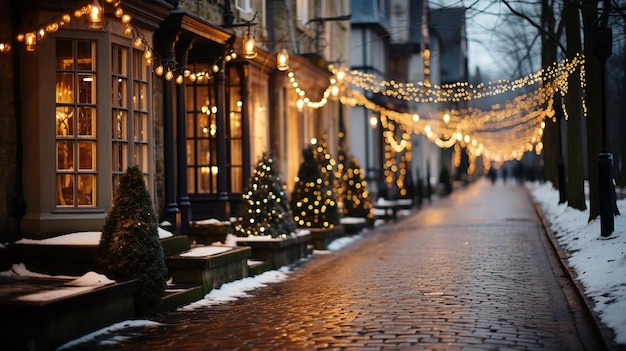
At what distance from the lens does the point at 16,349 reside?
984 centimetres

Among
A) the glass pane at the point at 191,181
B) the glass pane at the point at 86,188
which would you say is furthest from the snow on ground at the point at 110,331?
the glass pane at the point at 191,181

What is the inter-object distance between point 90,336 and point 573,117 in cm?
1622

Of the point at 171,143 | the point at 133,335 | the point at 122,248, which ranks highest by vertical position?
the point at 171,143

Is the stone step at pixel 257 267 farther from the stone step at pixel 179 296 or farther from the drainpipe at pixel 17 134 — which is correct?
the drainpipe at pixel 17 134

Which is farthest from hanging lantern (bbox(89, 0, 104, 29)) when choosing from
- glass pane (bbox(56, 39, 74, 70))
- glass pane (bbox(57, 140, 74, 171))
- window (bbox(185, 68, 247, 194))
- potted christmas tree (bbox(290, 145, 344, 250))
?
potted christmas tree (bbox(290, 145, 344, 250))

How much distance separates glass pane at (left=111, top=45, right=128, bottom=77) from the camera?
1468 centimetres

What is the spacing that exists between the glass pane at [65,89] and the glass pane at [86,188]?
1.10 meters

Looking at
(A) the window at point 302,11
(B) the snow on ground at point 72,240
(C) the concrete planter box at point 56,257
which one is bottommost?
(C) the concrete planter box at point 56,257

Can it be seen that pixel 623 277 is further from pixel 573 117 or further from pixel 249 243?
pixel 573 117

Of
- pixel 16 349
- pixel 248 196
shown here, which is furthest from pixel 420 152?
pixel 16 349

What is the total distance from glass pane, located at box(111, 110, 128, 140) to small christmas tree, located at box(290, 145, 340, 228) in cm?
888

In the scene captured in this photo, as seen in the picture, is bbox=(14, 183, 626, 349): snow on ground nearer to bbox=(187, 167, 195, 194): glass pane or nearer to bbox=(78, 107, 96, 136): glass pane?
bbox=(78, 107, 96, 136): glass pane

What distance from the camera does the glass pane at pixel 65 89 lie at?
1418 cm

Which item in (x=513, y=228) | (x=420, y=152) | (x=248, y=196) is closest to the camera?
(x=248, y=196)
